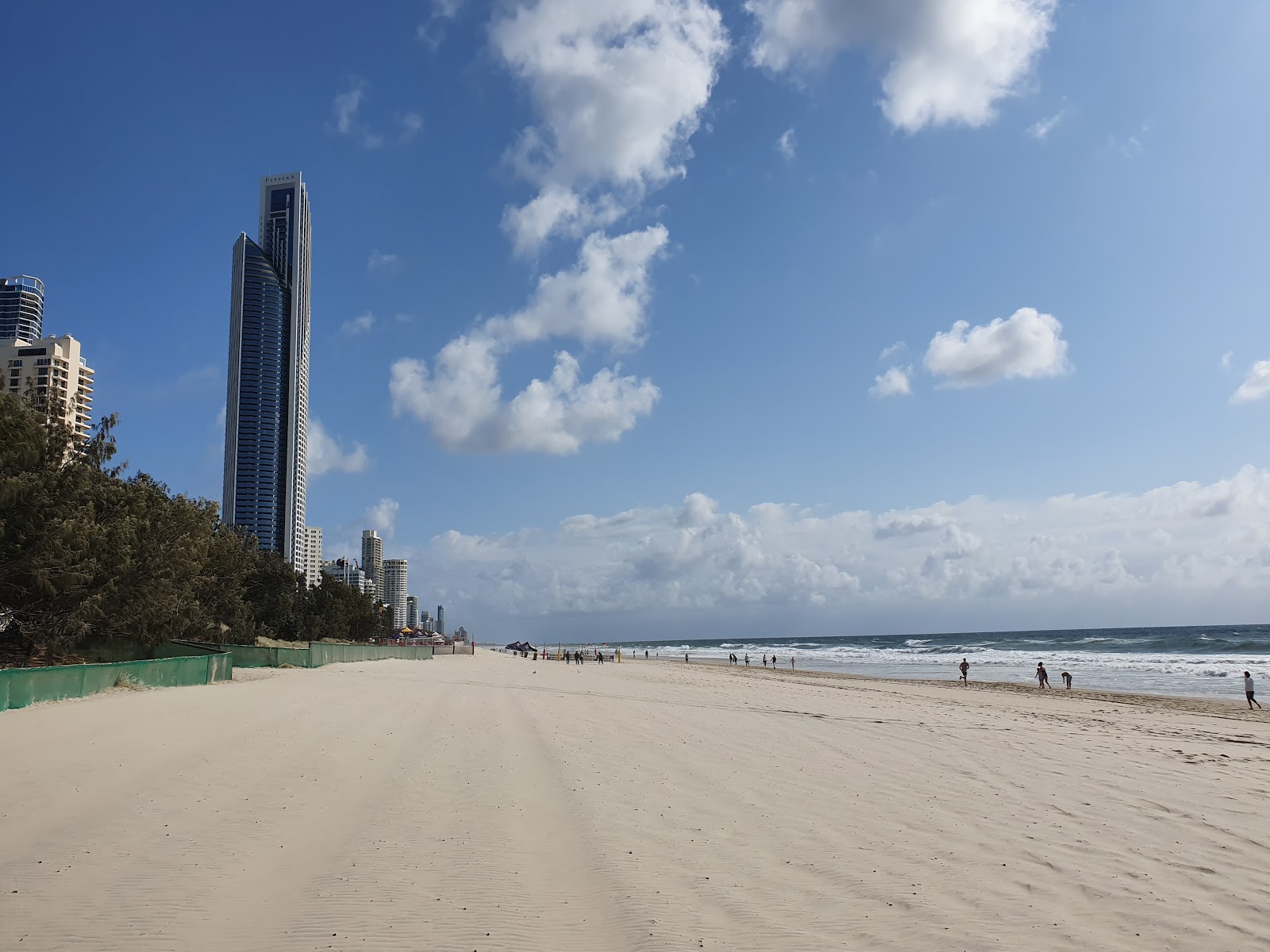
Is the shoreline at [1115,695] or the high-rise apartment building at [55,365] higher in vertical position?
the high-rise apartment building at [55,365]

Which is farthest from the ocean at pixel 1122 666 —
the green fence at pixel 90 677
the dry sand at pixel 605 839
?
the green fence at pixel 90 677

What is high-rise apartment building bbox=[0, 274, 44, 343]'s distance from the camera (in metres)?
183

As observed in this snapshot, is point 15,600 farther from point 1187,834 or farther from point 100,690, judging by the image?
point 1187,834

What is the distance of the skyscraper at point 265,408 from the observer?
17912 centimetres

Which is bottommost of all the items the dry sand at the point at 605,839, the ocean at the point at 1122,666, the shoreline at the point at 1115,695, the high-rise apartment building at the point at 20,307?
the ocean at the point at 1122,666

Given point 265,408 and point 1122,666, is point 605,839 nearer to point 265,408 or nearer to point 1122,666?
point 1122,666

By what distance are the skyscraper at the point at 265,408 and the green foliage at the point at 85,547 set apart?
15532cm

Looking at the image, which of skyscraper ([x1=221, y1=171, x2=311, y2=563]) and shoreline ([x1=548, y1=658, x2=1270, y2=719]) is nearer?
shoreline ([x1=548, y1=658, x2=1270, y2=719])

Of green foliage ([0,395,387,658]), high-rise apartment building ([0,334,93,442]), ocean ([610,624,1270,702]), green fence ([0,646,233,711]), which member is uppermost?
high-rise apartment building ([0,334,93,442])

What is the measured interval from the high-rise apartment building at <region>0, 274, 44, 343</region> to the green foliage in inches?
7649

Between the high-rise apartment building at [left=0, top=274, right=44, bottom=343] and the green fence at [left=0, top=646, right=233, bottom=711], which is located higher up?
the high-rise apartment building at [left=0, top=274, right=44, bottom=343]

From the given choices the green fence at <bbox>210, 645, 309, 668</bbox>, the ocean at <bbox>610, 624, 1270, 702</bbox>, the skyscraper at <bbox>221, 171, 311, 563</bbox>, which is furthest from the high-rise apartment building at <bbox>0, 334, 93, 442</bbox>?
the ocean at <bbox>610, 624, 1270, 702</bbox>

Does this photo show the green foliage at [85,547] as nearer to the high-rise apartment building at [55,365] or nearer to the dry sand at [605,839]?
the dry sand at [605,839]

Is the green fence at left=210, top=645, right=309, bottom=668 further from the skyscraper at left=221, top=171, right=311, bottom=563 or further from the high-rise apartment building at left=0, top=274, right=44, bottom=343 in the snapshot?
the high-rise apartment building at left=0, top=274, right=44, bottom=343
